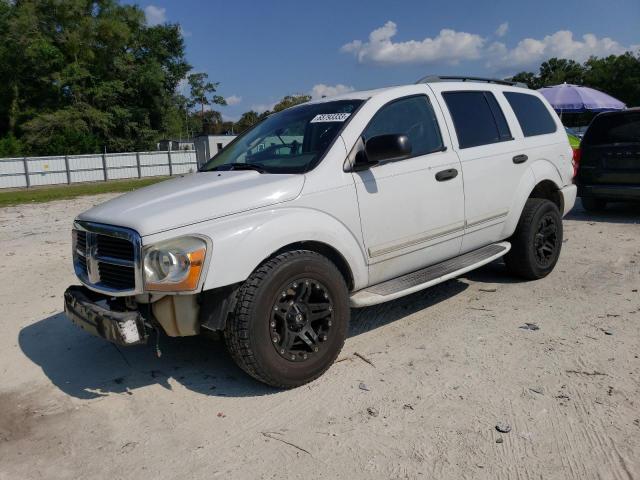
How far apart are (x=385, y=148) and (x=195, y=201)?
1.31 metres

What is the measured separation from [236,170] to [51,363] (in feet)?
6.62

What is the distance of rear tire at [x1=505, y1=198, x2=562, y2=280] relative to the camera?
17.0 feet

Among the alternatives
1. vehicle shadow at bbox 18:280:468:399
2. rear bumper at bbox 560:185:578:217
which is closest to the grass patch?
vehicle shadow at bbox 18:280:468:399

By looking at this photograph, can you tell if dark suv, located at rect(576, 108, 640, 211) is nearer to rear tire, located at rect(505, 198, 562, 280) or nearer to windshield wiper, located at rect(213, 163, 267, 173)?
rear tire, located at rect(505, 198, 562, 280)

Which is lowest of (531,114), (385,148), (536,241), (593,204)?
(593,204)

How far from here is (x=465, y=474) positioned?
8.35 feet

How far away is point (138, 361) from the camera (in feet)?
13.2

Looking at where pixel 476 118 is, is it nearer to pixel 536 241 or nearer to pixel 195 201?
pixel 536 241

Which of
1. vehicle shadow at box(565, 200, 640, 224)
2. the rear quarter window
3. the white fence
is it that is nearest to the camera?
the rear quarter window

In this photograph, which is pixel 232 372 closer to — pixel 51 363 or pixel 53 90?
pixel 51 363

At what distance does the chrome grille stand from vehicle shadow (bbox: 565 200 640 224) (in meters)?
8.08

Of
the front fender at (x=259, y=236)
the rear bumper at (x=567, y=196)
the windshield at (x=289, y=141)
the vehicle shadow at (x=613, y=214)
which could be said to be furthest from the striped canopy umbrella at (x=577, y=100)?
the front fender at (x=259, y=236)

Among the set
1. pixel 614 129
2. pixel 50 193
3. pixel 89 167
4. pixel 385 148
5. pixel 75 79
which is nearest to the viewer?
pixel 385 148

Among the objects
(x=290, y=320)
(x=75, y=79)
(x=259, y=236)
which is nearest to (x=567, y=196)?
(x=290, y=320)
